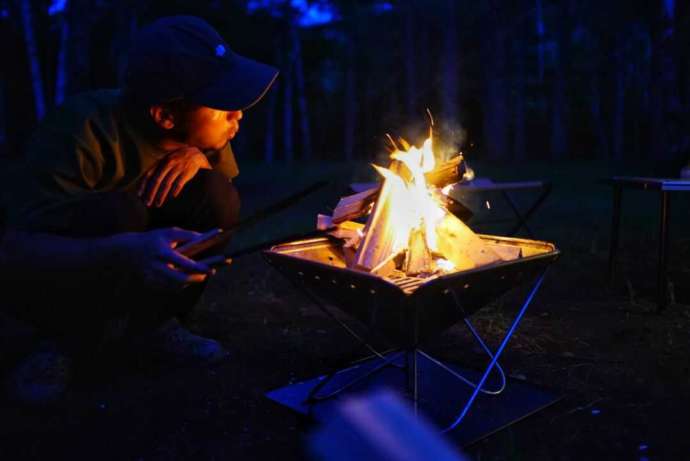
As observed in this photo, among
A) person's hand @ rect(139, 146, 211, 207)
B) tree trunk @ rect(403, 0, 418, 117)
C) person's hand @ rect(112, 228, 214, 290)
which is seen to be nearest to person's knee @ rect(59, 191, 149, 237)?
person's hand @ rect(139, 146, 211, 207)

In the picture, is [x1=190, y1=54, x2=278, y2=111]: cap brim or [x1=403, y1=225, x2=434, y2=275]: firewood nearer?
[x1=190, y1=54, x2=278, y2=111]: cap brim

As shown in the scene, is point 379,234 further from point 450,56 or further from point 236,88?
point 450,56

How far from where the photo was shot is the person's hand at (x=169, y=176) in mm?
2525

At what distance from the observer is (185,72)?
7.35 feet

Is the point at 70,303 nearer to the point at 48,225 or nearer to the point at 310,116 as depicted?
the point at 48,225

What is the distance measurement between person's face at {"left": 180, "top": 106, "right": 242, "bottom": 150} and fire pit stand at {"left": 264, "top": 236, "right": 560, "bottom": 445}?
542mm

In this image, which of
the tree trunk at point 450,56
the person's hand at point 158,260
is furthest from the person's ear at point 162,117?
the tree trunk at point 450,56

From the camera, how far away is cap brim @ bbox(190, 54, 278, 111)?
2238 mm

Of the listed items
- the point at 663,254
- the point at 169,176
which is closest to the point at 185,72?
the point at 169,176

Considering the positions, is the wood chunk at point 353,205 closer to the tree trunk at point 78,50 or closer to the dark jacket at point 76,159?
the dark jacket at point 76,159

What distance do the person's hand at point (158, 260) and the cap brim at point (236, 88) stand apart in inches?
22.2

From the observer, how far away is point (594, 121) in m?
30.1

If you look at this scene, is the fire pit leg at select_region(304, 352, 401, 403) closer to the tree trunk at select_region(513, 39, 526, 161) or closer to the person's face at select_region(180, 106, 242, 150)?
the person's face at select_region(180, 106, 242, 150)

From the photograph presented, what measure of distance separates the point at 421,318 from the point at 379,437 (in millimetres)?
1245
